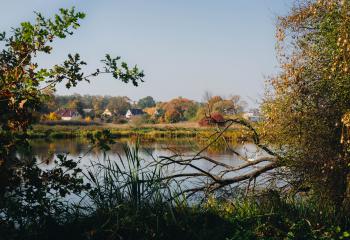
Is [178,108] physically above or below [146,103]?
below

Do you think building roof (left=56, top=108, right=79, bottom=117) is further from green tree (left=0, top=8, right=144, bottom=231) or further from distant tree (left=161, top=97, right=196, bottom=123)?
green tree (left=0, top=8, right=144, bottom=231)

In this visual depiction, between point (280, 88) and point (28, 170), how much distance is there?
6062 mm

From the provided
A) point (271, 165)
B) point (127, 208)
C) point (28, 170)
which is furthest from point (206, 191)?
point (28, 170)

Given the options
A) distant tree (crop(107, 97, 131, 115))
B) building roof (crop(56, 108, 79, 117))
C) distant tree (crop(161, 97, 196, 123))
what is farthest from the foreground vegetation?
distant tree (crop(107, 97, 131, 115))

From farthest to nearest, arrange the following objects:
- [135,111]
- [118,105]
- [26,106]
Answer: [135,111] < [118,105] < [26,106]

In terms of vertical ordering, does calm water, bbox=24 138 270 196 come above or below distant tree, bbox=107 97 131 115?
below

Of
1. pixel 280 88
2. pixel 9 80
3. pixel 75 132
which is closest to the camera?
pixel 9 80

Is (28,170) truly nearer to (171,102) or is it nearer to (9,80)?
(9,80)

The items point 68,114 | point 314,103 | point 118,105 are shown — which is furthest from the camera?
point 118,105

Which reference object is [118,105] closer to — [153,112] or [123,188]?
[153,112]

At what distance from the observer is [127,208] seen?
563 cm

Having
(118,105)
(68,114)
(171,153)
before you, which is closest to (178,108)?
(68,114)

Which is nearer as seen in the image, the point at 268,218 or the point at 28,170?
the point at 28,170

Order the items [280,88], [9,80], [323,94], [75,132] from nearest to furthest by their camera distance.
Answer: [9,80], [323,94], [280,88], [75,132]
